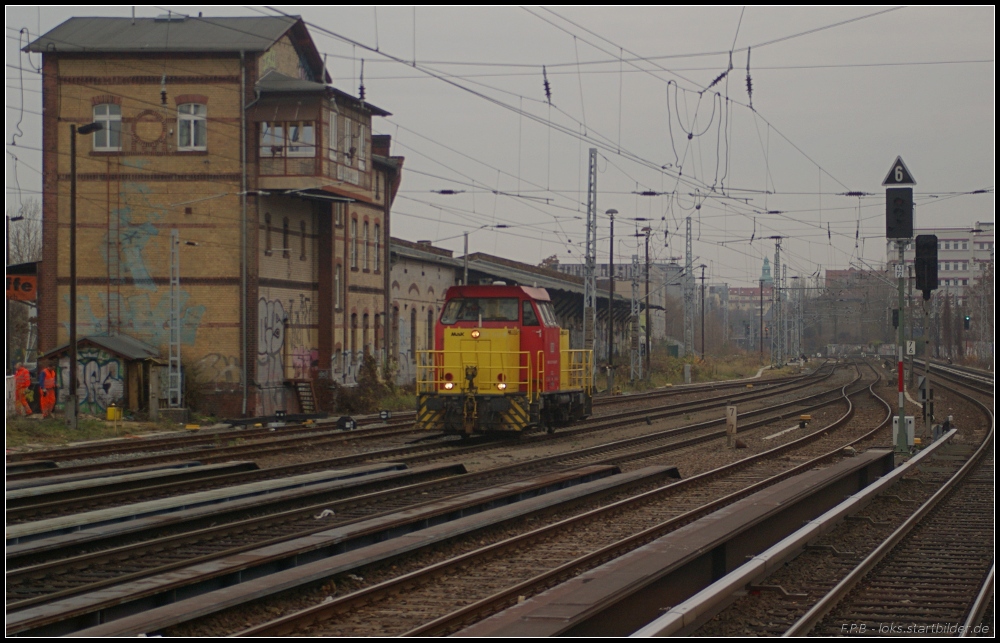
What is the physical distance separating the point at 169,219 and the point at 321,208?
267 inches

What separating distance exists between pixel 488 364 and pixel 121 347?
1630cm

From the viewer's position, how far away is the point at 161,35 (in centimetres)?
3634

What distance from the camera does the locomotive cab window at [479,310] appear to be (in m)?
23.1

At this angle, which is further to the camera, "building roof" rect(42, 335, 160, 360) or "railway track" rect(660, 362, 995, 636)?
"building roof" rect(42, 335, 160, 360)

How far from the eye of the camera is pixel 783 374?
75.6 metres

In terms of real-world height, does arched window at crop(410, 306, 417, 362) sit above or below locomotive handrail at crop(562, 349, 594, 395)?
above

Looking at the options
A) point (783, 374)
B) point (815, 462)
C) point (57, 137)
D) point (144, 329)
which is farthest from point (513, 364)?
point (783, 374)

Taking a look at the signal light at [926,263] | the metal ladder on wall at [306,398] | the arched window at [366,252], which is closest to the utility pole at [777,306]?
the arched window at [366,252]

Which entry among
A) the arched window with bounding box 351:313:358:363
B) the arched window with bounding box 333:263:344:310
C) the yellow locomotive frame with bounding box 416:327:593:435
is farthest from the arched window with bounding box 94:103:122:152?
the yellow locomotive frame with bounding box 416:327:593:435

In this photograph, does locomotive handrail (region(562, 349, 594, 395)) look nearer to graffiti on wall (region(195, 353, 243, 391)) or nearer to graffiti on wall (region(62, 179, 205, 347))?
graffiti on wall (region(195, 353, 243, 391))

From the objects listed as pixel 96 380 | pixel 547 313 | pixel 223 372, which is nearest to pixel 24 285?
pixel 96 380

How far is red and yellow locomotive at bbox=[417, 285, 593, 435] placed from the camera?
885 inches

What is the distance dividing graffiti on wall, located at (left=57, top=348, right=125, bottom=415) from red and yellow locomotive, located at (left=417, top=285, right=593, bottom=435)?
47.5 ft

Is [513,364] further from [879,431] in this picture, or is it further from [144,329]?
[144,329]
